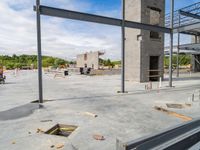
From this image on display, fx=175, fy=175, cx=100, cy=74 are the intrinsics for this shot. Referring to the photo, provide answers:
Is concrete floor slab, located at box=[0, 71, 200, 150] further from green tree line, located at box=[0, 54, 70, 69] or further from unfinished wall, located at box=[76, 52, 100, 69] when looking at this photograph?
green tree line, located at box=[0, 54, 70, 69]

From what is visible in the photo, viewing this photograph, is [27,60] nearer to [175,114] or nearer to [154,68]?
[154,68]

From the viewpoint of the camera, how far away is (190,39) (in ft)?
106

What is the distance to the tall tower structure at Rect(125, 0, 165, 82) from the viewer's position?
49.3 ft

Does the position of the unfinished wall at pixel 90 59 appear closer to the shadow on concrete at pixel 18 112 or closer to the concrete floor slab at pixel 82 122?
the shadow on concrete at pixel 18 112

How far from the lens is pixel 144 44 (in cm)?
1509

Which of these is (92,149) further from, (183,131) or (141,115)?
(141,115)

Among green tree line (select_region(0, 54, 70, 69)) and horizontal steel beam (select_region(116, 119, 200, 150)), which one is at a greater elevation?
green tree line (select_region(0, 54, 70, 69))

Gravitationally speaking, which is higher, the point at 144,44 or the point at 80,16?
the point at 80,16

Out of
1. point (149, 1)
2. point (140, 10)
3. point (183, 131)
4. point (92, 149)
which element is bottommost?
point (92, 149)

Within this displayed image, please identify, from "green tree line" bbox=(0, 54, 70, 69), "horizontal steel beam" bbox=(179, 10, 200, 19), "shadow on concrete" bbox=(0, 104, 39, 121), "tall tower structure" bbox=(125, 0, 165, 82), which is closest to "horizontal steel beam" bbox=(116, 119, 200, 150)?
"shadow on concrete" bbox=(0, 104, 39, 121)

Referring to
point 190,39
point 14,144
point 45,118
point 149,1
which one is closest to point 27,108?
point 45,118

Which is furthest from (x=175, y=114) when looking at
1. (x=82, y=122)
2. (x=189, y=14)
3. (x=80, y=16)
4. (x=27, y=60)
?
(x=27, y=60)

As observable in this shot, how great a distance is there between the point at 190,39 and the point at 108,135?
33.6 metres

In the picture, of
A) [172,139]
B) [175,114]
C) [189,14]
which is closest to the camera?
[172,139]
